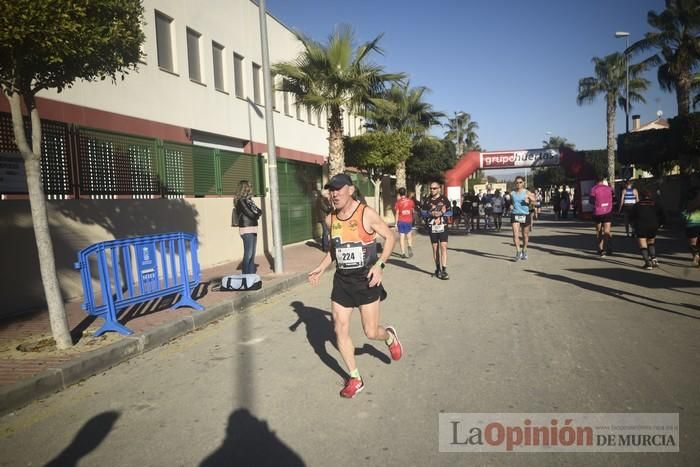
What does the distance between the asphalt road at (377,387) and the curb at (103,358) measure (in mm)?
128

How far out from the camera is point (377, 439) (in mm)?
3080

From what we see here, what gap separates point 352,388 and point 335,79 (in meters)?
11.8

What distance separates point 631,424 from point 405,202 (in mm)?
9238

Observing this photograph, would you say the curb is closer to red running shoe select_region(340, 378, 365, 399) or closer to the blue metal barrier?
the blue metal barrier

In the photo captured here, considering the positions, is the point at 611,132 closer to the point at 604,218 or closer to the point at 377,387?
the point at 604,218

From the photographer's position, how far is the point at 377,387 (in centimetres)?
394

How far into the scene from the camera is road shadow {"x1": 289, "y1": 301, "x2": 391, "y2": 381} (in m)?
4.62

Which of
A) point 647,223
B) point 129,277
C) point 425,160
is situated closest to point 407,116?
point 425,160

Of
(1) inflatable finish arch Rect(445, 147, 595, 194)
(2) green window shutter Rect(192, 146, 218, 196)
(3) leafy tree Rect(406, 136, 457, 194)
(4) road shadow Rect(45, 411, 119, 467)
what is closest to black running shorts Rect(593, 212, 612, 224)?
(2) green window shutter Rect(192, 146, 218, 196)

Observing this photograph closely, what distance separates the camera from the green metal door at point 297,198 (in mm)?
15609

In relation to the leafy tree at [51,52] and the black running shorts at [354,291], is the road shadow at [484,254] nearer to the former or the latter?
the black running shorts at [354,291]

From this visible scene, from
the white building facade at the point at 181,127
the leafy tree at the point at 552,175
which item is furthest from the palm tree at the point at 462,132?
the white building facade at the point at 181,127

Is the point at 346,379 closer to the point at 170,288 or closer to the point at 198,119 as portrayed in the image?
the point at 170,288

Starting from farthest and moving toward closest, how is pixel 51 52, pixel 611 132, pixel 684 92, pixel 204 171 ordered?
pixel 611 132, pixel 684 92, pixel 204 171, pixel 51 52
